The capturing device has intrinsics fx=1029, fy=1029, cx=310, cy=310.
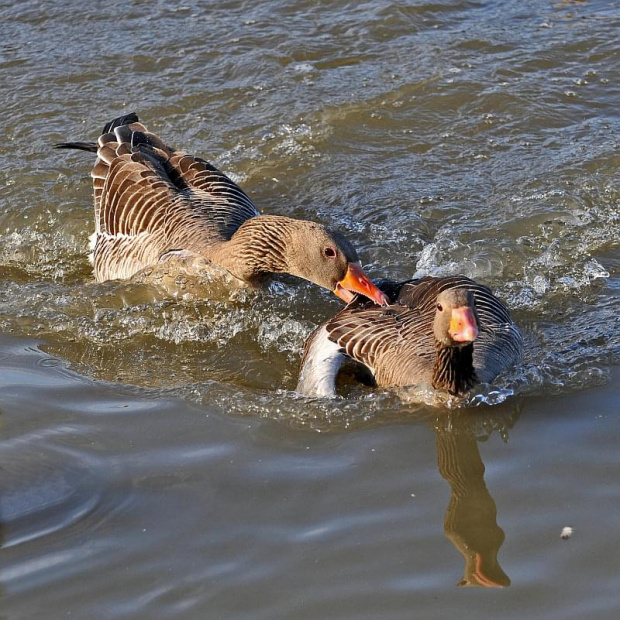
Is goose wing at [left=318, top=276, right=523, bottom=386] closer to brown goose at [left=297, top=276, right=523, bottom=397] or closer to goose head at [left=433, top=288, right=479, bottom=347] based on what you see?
brown goose at [left=297, top=276, right=523, bottom=397]

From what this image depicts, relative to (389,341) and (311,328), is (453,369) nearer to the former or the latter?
(389,341)

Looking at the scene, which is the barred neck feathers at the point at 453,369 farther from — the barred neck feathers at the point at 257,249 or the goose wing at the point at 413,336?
the barred neck feathers at the point at 257,249

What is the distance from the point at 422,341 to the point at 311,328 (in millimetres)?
1137

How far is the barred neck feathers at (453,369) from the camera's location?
593cm

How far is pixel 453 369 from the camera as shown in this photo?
19.6 ft

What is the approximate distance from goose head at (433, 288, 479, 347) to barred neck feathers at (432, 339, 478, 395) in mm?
92

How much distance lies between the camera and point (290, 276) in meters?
8.23

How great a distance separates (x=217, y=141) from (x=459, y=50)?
3.17 m

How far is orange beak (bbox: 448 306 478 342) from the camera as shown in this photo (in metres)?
5.61

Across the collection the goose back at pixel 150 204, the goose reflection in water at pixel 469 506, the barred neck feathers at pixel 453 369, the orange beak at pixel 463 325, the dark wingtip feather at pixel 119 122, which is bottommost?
the goose reflection in water at pixel 469 506

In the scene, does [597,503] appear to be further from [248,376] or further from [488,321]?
[248,376]

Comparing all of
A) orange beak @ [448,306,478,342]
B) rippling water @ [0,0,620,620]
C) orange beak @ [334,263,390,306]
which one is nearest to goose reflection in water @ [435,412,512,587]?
rippling water @ [0,0,620,620]

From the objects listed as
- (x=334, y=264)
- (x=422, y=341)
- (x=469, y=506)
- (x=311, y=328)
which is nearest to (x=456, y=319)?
(x=422, y=341)

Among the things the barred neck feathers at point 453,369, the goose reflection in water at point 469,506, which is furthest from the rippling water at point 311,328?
the barred neck feathers at point 453,369
